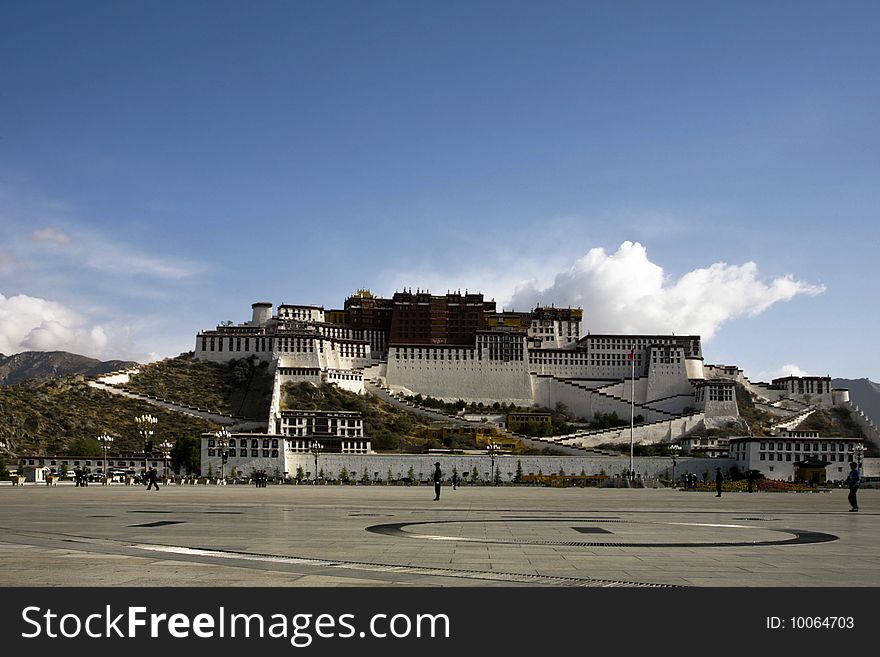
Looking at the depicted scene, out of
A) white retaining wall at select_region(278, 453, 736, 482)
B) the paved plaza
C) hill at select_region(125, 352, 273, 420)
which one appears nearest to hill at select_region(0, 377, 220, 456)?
hill at select_region(125, 352, 273, 420)

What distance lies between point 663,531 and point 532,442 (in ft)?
315

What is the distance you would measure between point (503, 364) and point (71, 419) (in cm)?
6491

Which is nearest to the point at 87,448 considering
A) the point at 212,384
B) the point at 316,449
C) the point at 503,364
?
the point at 316,449

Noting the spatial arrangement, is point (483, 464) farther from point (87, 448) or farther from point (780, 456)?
point (87, 448)

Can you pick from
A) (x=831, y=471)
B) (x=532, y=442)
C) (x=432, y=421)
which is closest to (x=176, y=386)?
(x=432, y=421)

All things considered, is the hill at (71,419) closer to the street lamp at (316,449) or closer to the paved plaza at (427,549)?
the street lamp at (316,449)

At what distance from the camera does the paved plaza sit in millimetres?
11492

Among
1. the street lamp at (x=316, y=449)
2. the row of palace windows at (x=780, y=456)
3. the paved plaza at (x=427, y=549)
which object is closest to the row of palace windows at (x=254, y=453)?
the street lamp at (x=316, y=449)

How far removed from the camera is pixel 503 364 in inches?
5851

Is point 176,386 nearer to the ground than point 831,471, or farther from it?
farther from it

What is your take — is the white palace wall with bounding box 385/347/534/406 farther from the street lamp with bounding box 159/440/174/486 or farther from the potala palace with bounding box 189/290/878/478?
the street lamp with bounding box 159/440/174/486

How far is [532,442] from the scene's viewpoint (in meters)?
116

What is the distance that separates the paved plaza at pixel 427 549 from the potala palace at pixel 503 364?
9707 cm
